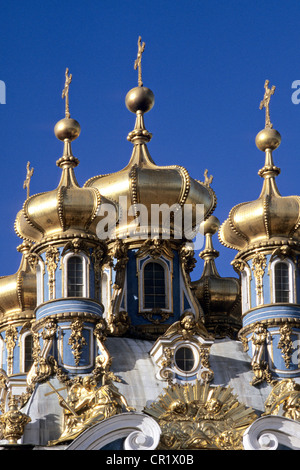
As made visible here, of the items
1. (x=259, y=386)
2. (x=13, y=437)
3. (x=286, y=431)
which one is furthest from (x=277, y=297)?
(x=13, y=437)

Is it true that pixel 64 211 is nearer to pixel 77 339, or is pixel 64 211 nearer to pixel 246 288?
pixel 77 339

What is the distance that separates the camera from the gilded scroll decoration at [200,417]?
42.2 m

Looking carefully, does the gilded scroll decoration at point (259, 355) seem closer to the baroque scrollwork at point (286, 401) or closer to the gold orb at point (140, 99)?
the baroque scrollwork at point (286, 401)

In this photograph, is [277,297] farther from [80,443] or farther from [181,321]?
[80,443]

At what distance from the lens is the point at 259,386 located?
45219 millimetres

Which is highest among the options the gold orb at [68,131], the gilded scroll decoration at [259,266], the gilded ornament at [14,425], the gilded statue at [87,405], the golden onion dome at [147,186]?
the gold orb at [68,131]

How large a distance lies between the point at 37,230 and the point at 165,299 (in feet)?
14.3

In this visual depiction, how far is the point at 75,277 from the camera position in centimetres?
4534

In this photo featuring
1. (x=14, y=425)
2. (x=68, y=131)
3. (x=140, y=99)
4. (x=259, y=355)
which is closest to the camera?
(x=14, y=425)

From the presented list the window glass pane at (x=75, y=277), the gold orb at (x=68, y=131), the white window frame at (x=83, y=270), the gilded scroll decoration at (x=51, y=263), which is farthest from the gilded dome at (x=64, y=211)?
the gold orb at (x=68, y=131)

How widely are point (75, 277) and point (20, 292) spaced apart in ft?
Result: 19.0

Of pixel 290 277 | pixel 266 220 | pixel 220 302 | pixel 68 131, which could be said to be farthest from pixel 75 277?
pixel 220 302

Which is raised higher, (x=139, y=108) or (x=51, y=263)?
(x=139, y=108)

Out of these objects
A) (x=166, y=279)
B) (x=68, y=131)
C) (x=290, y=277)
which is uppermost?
(x=68, y=131)
